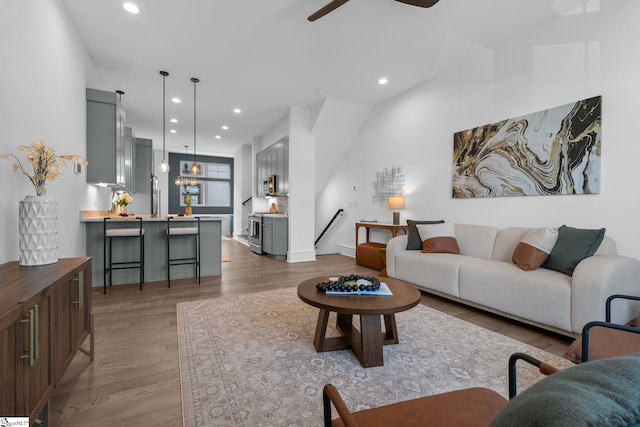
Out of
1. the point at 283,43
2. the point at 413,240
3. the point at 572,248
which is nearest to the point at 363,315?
the point at 572,248

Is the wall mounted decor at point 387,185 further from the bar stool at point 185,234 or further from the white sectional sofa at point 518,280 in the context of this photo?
the bar stool at point 185,234

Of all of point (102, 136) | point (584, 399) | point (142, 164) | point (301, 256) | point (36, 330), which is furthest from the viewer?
point (142, 164)

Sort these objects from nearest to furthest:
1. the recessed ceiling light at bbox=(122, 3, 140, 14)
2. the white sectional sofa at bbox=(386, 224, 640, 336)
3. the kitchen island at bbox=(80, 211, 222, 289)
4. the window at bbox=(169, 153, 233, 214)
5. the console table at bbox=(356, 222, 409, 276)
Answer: the white sectional sofa at bbox=(386, 224, 640, 336) < the recessed ceiling light at bbox=(122, 3, 140, 14) < the kitchen island at bbox=(80, 211, 222, 289) < the console table at bbox=(356, 222, 409, 276) < the window at bbox=(169, 153, 233, 214)

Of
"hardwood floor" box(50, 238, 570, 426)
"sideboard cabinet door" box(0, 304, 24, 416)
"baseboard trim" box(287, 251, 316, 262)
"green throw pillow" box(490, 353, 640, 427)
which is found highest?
"green throw pillow" box(490, 353, 640, 427)

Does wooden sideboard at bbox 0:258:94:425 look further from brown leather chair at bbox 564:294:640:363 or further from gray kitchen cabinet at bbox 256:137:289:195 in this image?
gray kitchen cabinet at bbox 256:137:289:195

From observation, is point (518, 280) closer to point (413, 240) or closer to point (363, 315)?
point (413, 240)

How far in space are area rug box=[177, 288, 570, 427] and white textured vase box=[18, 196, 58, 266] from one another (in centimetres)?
110

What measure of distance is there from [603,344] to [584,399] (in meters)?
1.60

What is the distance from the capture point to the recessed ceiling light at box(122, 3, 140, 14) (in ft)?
9.61

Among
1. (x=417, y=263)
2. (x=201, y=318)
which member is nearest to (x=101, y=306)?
(x=201, y=318)

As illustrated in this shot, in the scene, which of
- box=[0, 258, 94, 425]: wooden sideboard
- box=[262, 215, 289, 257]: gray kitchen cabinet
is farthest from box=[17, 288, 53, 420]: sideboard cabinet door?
box=[262, 215, 289, 257]: gray kitchen cabinet

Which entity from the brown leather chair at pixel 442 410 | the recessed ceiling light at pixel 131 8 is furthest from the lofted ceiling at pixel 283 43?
the brown leather chair at pixel 442 410

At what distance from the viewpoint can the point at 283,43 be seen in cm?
364

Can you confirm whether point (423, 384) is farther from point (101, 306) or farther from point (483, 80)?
point (483, 80)
